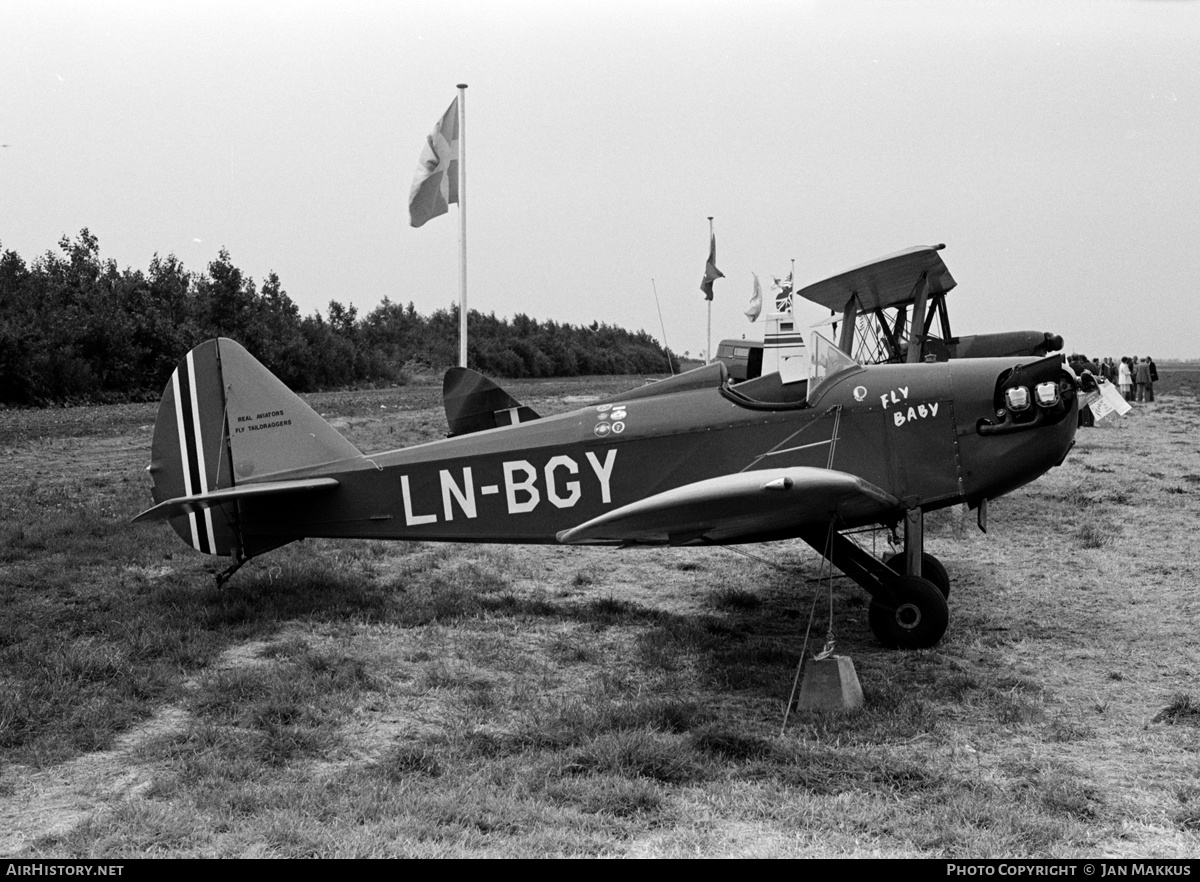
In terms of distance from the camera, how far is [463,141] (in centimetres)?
1577

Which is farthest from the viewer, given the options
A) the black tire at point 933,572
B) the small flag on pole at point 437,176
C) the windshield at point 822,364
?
the small flag on pole at point 437,176

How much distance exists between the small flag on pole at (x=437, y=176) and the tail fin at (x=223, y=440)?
8.91 meters

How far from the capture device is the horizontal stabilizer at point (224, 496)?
603 centimetres

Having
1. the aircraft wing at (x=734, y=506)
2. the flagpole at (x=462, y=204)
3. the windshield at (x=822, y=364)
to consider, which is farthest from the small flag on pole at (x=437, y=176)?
the aircraft wing at (x=734, y=506)

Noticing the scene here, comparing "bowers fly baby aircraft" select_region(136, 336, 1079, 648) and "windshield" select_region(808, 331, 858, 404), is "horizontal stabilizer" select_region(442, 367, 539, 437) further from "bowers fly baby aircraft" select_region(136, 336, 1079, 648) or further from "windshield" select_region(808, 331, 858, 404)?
"windshield" select_region(808, 331, 858, 404)

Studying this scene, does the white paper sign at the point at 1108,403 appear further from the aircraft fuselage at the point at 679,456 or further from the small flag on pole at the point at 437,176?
the small flag on pole at the point at 437,176

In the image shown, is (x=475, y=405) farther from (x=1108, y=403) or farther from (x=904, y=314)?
(x=904, y=314)

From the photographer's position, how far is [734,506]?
495cm

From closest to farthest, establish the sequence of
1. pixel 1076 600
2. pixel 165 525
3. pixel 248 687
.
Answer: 1. pixel 248 687
2. pixel 1076 600
3. pixel 165 525

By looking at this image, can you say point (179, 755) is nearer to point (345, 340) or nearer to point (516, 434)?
point (516, 434)

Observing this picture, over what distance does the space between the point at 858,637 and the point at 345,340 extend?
4803 cm

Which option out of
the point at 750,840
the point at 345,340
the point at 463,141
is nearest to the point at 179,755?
the point at 750,840

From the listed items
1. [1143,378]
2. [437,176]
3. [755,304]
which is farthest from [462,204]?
[1143,378]

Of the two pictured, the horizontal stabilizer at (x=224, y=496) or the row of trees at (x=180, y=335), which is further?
the row of trees at (x=180, y=335)
